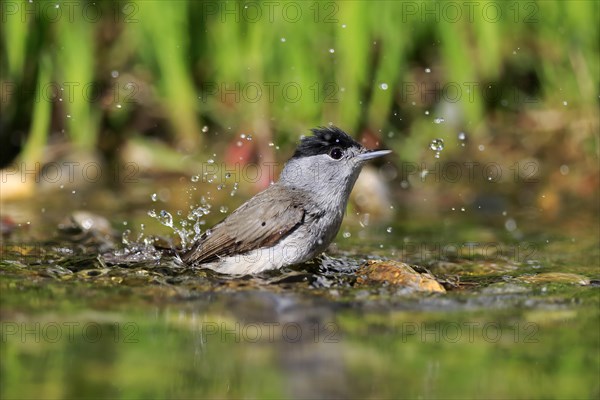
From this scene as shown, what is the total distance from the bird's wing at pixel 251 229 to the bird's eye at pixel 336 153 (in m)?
0.28

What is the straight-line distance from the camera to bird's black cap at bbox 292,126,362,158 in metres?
5.59

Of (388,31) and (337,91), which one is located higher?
(388,31)

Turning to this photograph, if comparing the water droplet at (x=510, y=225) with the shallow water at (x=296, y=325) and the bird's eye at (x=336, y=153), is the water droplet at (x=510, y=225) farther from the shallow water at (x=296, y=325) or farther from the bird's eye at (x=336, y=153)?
the bird's eye at (x=336, y=153)

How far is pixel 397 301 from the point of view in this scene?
443 cm

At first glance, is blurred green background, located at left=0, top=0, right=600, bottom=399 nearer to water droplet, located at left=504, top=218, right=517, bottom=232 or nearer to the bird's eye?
water droplet, located at left=504, top=218, right=517, bottom=232

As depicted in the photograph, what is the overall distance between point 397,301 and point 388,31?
3069 mm

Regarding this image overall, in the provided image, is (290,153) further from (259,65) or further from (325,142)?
(325,142)

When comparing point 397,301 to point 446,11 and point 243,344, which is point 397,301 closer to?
point 243,344

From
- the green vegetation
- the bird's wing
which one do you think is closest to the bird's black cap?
the bird's wing

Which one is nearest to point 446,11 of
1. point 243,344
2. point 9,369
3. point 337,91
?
point 337,91

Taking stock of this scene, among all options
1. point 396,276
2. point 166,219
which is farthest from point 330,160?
point 166,219

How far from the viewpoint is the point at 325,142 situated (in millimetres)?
5598

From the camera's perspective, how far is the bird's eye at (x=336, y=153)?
562cm

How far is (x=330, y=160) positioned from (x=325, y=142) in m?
0.11
